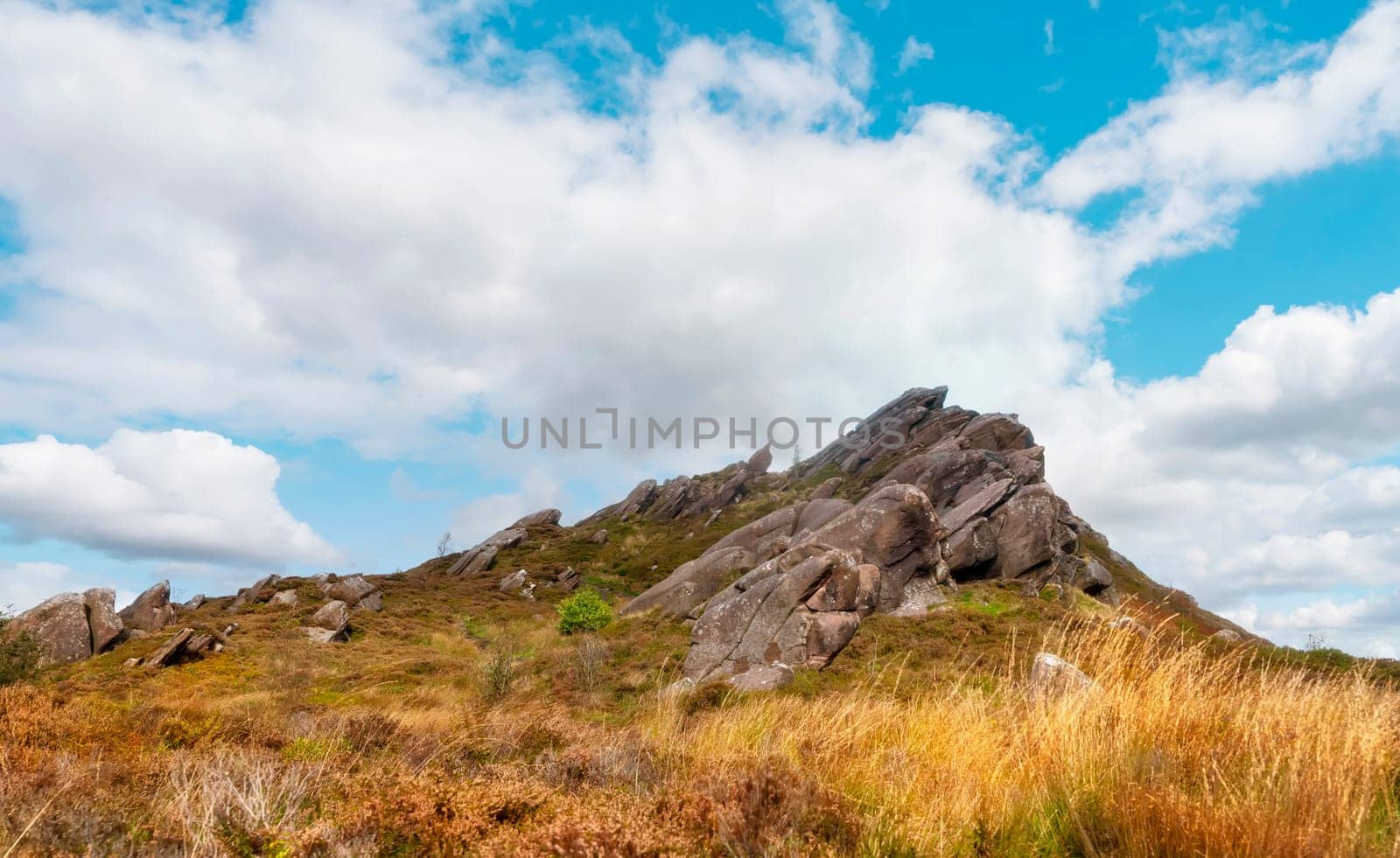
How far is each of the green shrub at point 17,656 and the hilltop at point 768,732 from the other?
183 cm

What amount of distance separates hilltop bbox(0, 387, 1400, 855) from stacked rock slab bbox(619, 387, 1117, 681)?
0.11 meters

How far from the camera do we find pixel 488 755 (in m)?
8.10

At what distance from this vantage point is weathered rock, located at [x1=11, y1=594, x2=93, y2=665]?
26.4 metres

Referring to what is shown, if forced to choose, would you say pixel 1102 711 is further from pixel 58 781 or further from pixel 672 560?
pixel 672 560

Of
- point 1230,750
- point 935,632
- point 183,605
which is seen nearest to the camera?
point 1230,750

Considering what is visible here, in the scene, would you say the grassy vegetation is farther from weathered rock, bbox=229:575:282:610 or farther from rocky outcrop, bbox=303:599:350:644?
weathered rock, bbox=229:575:282:610

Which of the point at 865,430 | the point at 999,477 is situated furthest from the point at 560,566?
the point at 865,430

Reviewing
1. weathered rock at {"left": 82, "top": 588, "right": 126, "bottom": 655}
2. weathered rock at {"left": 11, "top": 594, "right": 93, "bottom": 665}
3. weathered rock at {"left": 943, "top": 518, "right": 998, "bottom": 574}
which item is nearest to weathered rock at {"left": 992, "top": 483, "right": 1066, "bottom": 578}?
weathered rock at {"left": 943, "top": 518, "right": 998, "bottom": 574}

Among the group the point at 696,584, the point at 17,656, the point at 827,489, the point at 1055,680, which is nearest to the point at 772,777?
the point at 1055,680

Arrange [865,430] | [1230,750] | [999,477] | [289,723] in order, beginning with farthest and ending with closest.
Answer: [865,430], [999,477], [289,723], [1230,750]

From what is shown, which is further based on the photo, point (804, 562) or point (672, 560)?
point (672, 560)

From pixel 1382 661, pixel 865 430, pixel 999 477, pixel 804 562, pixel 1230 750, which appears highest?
pixel 865 430

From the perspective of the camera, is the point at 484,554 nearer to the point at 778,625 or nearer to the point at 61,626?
the point at 61,626

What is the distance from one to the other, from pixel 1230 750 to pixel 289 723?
1211cm
